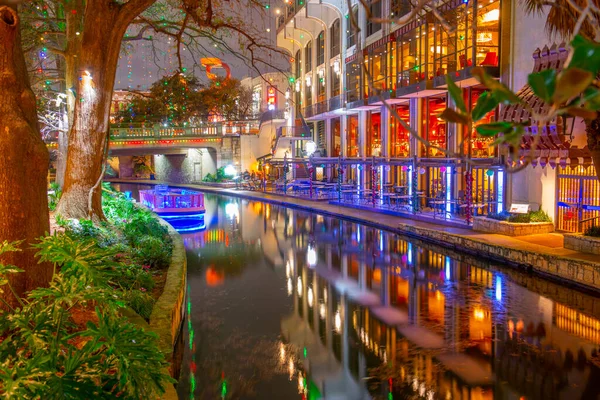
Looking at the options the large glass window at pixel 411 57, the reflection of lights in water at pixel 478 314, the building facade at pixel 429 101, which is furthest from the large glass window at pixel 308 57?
the reflection of lights in water at pixel 478 314

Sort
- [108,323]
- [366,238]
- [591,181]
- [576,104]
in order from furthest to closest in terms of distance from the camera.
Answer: [366,238] < [591,181] < [108,323] < [576,104]

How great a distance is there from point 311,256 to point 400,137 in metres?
17.3

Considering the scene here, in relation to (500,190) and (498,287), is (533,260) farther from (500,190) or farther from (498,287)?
(500,190)

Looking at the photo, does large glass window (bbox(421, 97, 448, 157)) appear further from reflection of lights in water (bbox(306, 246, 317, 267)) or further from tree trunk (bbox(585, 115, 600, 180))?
tree trunk (bbox(585, 115, 600, 180))

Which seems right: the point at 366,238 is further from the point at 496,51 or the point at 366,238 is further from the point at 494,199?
the point at 496,51

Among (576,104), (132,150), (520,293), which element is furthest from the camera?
(132,150)

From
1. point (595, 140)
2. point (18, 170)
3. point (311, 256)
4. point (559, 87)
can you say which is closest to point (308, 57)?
point (311, 256)

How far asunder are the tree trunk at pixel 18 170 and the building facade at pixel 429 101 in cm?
412

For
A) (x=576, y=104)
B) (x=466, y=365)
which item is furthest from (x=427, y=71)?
(x=576, y=104)

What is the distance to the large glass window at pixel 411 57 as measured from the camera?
92.3 feet

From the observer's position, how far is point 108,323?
5.68 metres

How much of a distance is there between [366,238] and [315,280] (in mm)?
7010

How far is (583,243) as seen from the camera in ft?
47.9

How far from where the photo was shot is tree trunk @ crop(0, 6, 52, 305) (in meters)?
6.83
